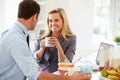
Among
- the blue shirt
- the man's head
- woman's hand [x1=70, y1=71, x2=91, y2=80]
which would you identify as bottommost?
woman's hand [x1=70, y1=71, x2=91, y2=80]

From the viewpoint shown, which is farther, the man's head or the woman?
the woman

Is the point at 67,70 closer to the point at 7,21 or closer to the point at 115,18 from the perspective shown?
the point at 7,21

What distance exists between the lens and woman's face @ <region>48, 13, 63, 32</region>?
8.36ft

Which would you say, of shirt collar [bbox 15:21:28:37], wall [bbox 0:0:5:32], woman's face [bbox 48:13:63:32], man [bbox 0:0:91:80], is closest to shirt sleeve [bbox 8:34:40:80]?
man [bbox 0:0:91:80]

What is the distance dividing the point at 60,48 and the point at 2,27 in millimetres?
1262

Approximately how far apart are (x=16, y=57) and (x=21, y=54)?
4 centimetres

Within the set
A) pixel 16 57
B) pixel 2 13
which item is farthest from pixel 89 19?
pixel 16 57

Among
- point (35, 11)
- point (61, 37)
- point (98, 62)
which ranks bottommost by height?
point (98, 62)

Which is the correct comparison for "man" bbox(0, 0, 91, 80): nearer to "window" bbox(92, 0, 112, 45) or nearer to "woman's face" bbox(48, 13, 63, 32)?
"woman's face" bbox(48, 13, 63, 32)

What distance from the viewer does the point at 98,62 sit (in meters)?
2.24

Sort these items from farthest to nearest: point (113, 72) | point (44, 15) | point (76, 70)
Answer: point (44, 15) < point (76, 70) < point (113, 72)

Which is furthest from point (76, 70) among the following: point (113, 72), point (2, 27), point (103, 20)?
point (103, 20)

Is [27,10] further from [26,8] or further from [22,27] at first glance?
[22,27]

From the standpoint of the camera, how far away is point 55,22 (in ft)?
8.34
